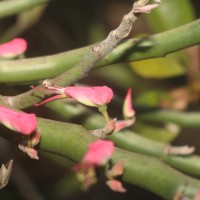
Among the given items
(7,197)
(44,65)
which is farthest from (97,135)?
(7,197)

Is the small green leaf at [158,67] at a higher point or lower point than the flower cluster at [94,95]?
lower

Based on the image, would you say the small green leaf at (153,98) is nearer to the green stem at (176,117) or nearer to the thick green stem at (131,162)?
the green stem at (176,117)

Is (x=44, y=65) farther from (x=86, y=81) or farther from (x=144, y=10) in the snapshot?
(x=86, y=81)

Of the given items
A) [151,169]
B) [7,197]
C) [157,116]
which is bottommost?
[7,197]

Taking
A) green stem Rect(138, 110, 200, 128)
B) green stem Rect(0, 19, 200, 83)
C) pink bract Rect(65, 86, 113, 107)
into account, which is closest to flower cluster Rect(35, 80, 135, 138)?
pink bract Rect(65, 86, 113, 107)

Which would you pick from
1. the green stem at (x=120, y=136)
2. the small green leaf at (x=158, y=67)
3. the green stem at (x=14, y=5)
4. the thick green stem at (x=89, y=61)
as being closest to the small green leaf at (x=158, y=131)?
the small green leaf at (x=158, y=67)

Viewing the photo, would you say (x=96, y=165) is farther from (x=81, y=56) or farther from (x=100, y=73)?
(x=100, y=73)

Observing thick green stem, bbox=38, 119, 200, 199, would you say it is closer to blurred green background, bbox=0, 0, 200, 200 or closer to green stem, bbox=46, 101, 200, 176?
green stem, bbox=46, 101, 200, 176
